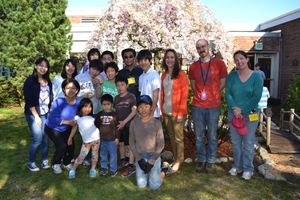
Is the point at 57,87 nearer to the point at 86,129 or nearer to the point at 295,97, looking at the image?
the point at 86,129

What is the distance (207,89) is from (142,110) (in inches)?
42.2

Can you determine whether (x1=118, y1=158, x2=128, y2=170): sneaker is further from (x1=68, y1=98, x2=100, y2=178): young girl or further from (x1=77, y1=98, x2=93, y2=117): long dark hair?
(x1=77, y1=98, x2=93, y2=117): long dark hair

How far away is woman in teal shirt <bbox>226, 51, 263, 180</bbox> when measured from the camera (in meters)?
4.70

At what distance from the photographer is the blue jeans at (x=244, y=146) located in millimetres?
A: 4809

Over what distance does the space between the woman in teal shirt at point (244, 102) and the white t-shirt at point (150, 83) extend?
3.54 feet

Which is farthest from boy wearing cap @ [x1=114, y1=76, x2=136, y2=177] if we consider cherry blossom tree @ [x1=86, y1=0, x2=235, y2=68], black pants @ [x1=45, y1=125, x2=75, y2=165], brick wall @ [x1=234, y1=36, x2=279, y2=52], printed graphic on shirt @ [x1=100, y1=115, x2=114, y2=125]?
brick wall @ [x1=234, y1=36, x2=279, y2=52]

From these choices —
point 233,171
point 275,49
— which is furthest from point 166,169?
point 275,49

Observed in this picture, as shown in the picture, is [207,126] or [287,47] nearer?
[207,126]

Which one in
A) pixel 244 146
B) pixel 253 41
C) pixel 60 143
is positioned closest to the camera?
pixel 244 146

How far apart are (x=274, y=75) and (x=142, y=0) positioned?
818 centimetres

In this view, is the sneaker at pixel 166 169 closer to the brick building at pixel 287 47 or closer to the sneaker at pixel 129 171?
the sneaker at pixel 129 171

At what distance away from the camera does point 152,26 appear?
10.5 metres

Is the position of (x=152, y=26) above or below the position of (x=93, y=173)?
above

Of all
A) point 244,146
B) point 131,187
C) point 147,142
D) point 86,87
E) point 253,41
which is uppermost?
point 253,41
